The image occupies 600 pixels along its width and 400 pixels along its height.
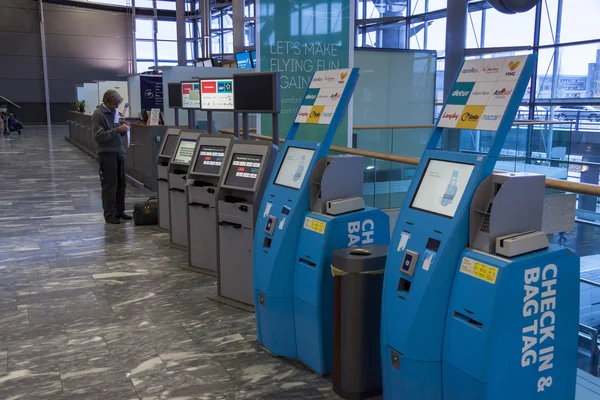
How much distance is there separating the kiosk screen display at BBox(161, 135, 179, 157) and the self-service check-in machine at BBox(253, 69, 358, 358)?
305cm

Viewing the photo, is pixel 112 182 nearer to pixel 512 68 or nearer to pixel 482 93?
pixel 482 93

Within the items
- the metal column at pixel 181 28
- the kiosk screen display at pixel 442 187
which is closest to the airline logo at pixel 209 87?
the kiosk screen display at pixel 442 187

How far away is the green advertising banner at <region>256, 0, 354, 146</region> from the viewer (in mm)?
5688

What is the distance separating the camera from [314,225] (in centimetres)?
312

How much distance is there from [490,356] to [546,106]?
9.67 metres

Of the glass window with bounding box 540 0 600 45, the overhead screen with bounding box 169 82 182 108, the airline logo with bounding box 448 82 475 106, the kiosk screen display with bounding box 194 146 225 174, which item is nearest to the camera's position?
the airline logo with bounding box 448 82 475 106

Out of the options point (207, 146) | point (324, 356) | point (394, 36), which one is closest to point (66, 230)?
point (207, 146)

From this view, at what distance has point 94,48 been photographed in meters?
27.1

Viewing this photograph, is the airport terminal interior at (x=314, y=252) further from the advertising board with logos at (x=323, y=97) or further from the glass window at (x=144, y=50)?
the glass window at (x=144, y=50)

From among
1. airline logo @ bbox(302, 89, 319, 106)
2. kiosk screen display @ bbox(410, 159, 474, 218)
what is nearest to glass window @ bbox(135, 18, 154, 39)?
airline logo @ bbox(302, 89, 319, 106)

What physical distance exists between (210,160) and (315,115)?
1.85 m

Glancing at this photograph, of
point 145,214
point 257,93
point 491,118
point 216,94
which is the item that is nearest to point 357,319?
point 491,118

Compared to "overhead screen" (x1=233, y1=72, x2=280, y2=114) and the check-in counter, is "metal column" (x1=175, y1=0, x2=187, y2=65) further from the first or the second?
"overhead screen" (x1=233, y1=72, x2=280, y2=114)

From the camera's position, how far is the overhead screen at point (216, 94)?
16.6ft
